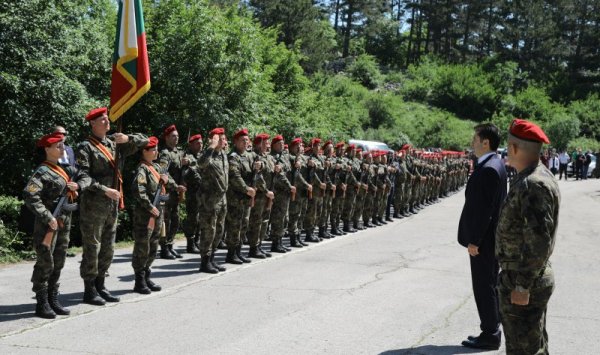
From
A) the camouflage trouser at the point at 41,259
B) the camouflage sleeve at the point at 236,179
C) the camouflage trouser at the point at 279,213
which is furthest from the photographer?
the camouflage trouser at the point at 279,213

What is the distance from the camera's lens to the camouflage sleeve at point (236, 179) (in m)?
9.73

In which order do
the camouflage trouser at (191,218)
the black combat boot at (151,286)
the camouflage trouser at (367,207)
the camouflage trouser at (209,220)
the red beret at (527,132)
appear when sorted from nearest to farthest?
1. the red beret at (527,132)
2. the black combat boot at (151,286)
3. the camouflage trouser at (209,220)
4. the camouflage trouser at (191,218)
5. the camouflage trouser at (367,207)

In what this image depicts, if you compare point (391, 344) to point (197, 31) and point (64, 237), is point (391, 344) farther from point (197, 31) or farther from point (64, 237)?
point (197, 31)

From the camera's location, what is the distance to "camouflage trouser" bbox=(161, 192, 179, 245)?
10775mm

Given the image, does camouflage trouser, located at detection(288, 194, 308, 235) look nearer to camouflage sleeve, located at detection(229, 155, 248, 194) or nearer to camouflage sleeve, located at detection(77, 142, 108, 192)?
camouflage sleeve, located at detection(229, 155, 248, 194)

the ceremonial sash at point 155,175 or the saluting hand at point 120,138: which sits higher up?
the saluting hand at point 120,138

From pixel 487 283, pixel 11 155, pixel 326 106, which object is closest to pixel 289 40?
pixel 326 106

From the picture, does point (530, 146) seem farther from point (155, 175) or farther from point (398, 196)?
point (398, 196)

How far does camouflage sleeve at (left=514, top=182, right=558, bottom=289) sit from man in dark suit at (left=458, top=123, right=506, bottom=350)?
1597 mm

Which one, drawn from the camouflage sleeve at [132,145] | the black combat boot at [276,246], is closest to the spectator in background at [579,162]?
the black combat boot at [276,246]

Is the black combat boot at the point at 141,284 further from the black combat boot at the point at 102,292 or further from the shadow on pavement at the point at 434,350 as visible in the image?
the shadow on pavement at the point at 434,350

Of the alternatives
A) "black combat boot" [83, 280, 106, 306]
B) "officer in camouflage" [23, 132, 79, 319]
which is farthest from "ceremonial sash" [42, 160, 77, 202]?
"black combat boot" [83, 280, 106, 306]

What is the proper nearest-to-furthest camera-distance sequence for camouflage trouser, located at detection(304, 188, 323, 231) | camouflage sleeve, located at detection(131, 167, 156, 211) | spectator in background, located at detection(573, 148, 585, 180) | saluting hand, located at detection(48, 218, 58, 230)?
1. saluting hand, located at detection(48, 218, 58, 230)
2. camouflage sleeve, located at detection(131, 167, 156, 211)
3. camouflage trouser, located at detection(304, 188, 323, 231)
4. spectator in background, located at detection(573, 148, 585, 180)

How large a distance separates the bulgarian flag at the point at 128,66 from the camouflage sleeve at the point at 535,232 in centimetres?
504
